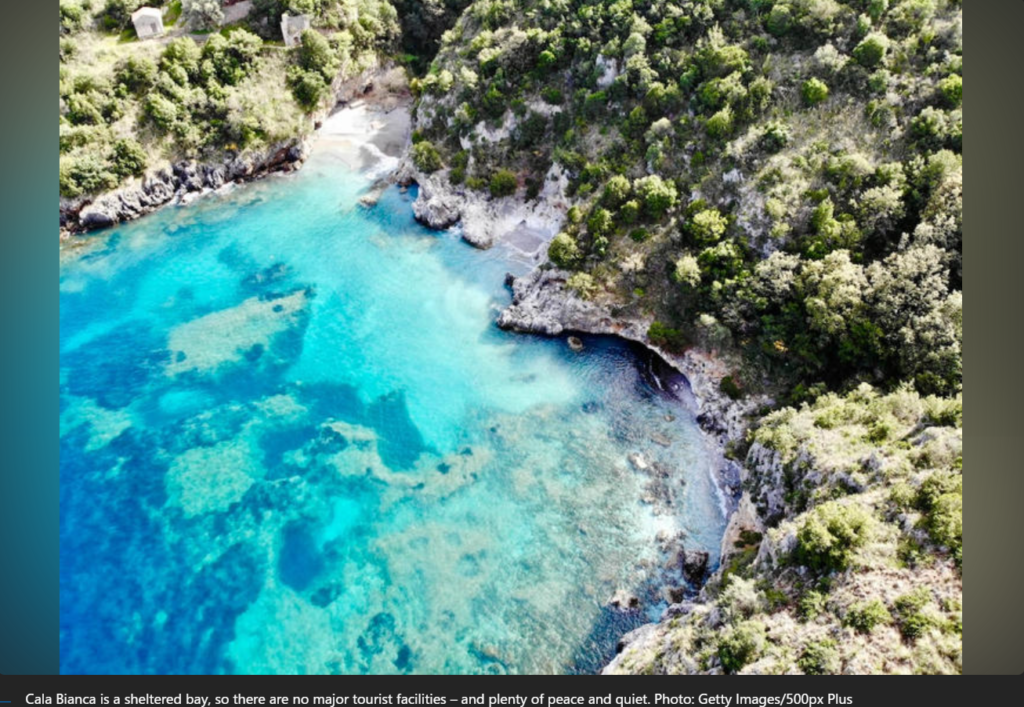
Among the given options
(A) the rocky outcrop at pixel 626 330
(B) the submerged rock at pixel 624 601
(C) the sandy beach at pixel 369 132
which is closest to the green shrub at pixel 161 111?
(C) the sandy beach at pixel 369 132

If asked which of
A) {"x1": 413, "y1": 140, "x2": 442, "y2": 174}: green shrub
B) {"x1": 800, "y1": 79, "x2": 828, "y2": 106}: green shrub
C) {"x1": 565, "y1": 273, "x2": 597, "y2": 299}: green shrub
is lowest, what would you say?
{"x1": 565, "y1": 273, "x2": 597, "y2": 299}: green shrub

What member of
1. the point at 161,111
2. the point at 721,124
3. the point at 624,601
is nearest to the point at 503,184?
the point at 721,124

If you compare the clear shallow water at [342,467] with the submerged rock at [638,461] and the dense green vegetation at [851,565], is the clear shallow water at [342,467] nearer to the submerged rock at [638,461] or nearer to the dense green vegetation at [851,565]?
the submerged rock at [638,461]

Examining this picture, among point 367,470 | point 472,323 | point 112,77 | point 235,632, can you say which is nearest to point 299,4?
point 112,77

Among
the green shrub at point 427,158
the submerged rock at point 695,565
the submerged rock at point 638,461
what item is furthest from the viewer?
the green shrub at point 427,158

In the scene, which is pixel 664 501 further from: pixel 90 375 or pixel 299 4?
pixel 299 4

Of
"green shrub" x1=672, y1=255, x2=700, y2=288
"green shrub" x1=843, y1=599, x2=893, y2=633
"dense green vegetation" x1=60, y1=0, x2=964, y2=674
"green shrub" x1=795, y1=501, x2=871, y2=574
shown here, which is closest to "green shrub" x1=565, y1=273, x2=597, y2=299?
"dense green vegetation" x1=60, y1=0, x2=964, y2=674

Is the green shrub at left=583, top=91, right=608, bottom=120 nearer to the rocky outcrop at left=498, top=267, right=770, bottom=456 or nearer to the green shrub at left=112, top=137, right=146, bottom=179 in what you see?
the rocky outcrop at left=498, top=267, right=770, bottom=456
